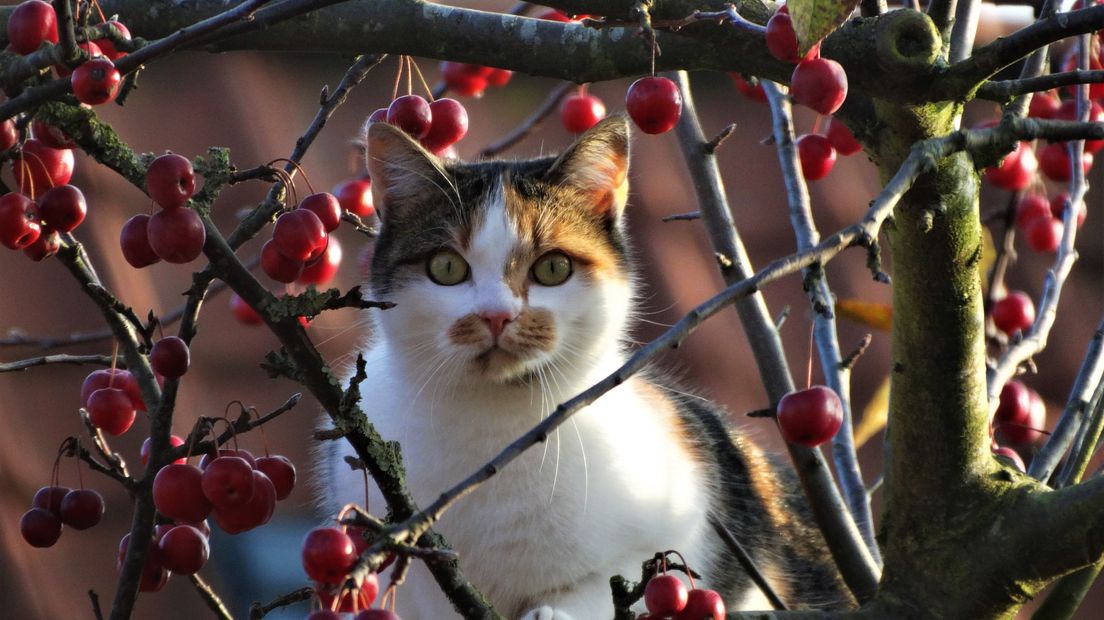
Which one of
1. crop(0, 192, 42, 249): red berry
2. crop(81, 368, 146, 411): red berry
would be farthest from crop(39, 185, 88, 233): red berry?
crop(81, 368, 146, 411): red berry

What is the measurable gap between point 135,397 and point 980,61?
37.9 inches

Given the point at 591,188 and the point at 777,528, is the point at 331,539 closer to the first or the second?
the point at 591,188

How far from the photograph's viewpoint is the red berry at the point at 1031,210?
1.96m

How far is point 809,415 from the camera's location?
1093 millimetres

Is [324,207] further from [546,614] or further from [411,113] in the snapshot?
[546,614]

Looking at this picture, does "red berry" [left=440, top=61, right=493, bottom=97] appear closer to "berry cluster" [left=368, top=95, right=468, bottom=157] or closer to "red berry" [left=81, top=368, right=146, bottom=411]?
"berry cluster" [left=368, top=95, right=468, bottom=157]

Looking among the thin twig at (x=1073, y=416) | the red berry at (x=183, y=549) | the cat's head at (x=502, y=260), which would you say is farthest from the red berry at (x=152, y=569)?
the thin twig at (x=1073, y=416)

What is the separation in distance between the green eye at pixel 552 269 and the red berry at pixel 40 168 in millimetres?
772

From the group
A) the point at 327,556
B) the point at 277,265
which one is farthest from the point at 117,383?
the point at 327,556

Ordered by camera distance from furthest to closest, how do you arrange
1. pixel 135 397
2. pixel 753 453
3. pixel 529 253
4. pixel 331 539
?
pixel 753 453 → pixel 529 253 → pixel 135 397 → pixel 331 539

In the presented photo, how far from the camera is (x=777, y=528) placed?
6.61 ft

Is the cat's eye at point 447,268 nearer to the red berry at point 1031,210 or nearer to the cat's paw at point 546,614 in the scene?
the cat's paw at point 546,614

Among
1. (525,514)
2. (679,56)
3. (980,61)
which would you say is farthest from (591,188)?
(980,61)

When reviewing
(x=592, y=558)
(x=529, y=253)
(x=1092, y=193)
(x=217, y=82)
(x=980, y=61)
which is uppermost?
(x=217, y=82)
